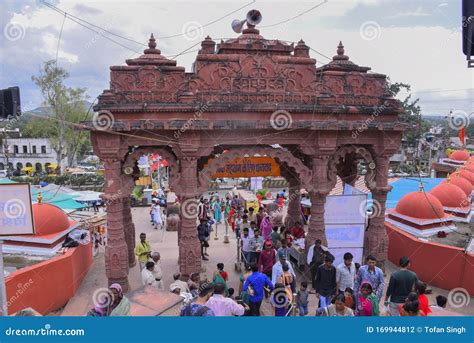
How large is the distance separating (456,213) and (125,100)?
11.7m

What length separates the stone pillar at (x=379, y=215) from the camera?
31.5 feet

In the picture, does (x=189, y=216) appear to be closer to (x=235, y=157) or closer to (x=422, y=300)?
(x=235, y=157)

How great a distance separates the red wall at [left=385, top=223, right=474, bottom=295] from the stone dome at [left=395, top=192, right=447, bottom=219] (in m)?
0.86

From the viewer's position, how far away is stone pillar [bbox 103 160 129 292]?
8.28m

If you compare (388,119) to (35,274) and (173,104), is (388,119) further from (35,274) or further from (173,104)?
(35,274)

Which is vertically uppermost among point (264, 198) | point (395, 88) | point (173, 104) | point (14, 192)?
point (395, 88)

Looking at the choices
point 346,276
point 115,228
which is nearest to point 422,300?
point 346,276

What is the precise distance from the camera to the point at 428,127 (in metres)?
47.0

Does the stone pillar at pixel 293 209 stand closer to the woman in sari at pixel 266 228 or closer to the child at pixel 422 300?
the woman in sari at pixel 266 228

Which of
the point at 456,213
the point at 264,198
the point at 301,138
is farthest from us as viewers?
the point at 264,198

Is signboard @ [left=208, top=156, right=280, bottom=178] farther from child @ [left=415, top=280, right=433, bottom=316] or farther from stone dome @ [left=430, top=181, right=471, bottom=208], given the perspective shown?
stone dome @ [left=430, top=181, right=471, bottom=208]

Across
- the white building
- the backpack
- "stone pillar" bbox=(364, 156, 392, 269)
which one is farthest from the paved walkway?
the white building

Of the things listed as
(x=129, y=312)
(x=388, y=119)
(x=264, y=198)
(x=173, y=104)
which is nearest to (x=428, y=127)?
(x=264, y=198)

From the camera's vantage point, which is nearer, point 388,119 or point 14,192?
point 14,192
